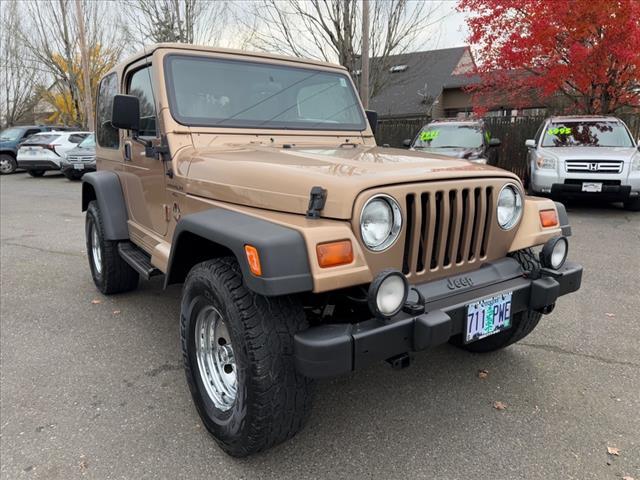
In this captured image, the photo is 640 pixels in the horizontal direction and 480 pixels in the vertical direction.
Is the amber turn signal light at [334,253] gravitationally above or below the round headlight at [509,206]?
below

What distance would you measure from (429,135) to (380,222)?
8844mm

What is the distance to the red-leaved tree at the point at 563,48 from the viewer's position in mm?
9539

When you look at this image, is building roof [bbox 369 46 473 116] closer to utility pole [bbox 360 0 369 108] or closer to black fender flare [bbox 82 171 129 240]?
utility pole [bbox 360 0 369 108]

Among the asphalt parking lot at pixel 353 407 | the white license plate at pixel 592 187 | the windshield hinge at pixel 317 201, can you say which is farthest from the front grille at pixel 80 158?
the windshield hinge at pixel 317 201

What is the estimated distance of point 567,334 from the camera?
12.0ft

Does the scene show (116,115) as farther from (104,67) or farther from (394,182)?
(104,67)

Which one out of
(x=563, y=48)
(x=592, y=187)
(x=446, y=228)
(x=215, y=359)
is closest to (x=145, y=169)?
(x=215, y=359)

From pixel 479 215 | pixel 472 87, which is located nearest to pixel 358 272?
pixel 479 215

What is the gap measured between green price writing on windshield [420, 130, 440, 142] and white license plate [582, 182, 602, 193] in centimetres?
320

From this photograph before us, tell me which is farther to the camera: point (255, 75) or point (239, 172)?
point (255, 75)

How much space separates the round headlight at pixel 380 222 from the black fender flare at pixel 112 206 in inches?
106

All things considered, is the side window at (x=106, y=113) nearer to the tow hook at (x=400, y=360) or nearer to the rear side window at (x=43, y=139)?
the tow hook at (x=400, y=360)

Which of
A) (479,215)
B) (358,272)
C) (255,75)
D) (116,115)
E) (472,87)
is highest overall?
(472,87)

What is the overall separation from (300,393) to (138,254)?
91.4 inches
